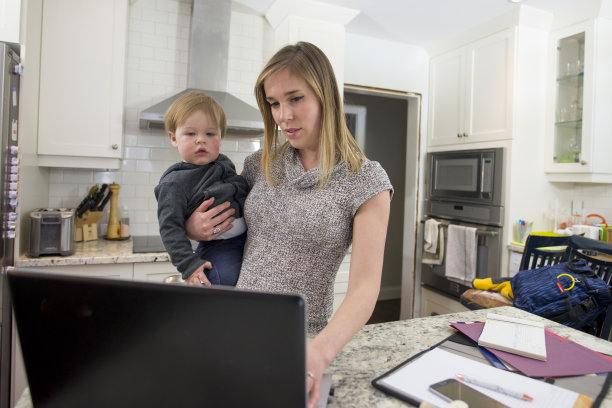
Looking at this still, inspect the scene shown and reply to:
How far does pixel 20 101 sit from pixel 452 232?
303 centimetres

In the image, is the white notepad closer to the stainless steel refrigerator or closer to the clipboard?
the clipboard

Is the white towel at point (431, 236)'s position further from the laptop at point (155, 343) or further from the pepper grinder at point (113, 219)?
the laptop at point (155, 343)

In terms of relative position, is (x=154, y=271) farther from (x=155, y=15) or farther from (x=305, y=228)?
(x=155, y=15)

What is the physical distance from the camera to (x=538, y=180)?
10.4 feet

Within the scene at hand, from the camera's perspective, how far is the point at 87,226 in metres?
2.66

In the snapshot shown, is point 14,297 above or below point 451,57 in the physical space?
below

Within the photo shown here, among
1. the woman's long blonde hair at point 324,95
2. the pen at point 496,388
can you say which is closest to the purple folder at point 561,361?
the pen at point 496,388

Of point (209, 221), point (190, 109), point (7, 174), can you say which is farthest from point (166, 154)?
point (209, 221)

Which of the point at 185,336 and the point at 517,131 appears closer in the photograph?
the point at 185,336

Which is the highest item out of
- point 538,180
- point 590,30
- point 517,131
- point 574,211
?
point 590,30

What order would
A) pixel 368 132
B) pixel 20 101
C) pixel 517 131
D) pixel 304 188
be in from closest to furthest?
pixel 304 188 → pixel 20 101 → pixel 517 131 → pixel 368 132

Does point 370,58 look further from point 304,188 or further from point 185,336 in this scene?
point 185,336

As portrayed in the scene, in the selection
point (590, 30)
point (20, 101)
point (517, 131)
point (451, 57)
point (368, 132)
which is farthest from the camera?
point (368, 132)

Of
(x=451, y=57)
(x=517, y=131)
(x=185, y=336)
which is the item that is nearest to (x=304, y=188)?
(x=185, y=336)
